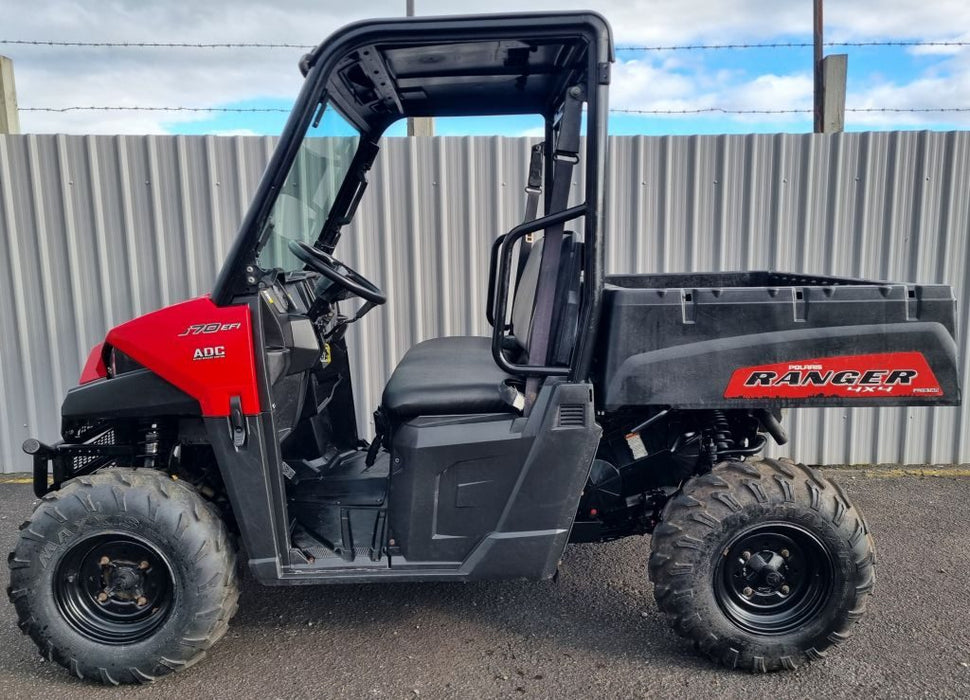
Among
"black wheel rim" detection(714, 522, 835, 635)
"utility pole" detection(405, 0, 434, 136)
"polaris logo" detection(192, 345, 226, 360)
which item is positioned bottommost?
"black wheel rim" detection(714, 522, 835, 635)

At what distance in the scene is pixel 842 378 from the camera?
2469 mm

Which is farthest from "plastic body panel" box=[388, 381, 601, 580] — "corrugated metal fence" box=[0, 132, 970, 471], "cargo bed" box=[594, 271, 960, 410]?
"corrugated metal fence" box=[0, 132, 970, 471]

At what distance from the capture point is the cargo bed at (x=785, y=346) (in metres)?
2.45

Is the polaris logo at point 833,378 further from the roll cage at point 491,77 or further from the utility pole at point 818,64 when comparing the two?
the utility pole at point 818,64

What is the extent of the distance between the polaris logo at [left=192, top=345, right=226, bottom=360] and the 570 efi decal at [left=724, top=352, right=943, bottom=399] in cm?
186

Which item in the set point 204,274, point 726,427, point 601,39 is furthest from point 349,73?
point 204,274

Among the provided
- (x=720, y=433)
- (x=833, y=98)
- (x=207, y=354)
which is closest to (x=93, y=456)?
(x=207, y=354)

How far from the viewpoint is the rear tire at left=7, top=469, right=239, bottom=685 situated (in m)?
2.49

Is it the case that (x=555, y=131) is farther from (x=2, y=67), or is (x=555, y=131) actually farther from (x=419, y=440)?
(x=2, y=67)

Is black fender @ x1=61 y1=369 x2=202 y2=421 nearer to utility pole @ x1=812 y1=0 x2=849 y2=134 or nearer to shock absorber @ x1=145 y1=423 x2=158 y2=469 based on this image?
shock absorber @ x1=145 y1=423 x2=158 y2=469

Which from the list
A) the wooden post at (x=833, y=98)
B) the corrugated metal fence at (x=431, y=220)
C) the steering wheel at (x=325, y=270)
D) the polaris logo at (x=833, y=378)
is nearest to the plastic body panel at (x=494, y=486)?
the steering wheel at (x=325, y=270)

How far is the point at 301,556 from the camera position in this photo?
2.66m

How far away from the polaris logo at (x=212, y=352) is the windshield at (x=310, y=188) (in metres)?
0.36

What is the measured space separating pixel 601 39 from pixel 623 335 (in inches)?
40.4
